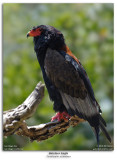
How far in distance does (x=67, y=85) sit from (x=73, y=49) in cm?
210

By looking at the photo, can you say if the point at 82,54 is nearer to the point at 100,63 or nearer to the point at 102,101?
the point at 100,63

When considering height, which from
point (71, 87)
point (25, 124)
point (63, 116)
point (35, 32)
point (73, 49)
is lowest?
point (25, 124)

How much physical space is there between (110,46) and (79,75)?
1617mm

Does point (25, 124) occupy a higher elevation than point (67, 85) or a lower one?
lower

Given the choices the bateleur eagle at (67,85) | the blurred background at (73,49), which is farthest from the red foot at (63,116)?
the blurred background at (73,49)

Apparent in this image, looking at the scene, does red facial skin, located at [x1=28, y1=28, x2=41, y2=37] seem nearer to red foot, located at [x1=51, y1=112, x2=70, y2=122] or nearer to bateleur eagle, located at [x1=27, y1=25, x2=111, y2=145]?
bateleur eagle, located at [x1=27, y1=25, x2=111, y2=145]

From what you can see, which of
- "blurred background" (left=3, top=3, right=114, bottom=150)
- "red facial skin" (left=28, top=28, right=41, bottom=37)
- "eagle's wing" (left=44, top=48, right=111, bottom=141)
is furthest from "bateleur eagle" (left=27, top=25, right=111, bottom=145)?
"blurred background" (left=3, top=3, right=114, bottom=150)

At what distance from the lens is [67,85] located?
4.57 m

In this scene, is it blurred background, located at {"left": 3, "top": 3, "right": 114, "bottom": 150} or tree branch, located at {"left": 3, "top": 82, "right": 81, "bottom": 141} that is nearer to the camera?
tree branch, located at {"left": 3, "top": 82, "right": 81, "bottom": 141}

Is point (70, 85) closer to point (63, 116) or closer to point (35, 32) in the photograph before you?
point (63, 116)

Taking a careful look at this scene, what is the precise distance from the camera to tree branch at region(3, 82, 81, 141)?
4.04m

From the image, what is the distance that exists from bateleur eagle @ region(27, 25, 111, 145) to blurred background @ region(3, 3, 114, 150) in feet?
2.22

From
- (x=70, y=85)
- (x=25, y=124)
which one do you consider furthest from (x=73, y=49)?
(x=25, y=124)

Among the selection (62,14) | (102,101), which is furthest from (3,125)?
(62,14)
